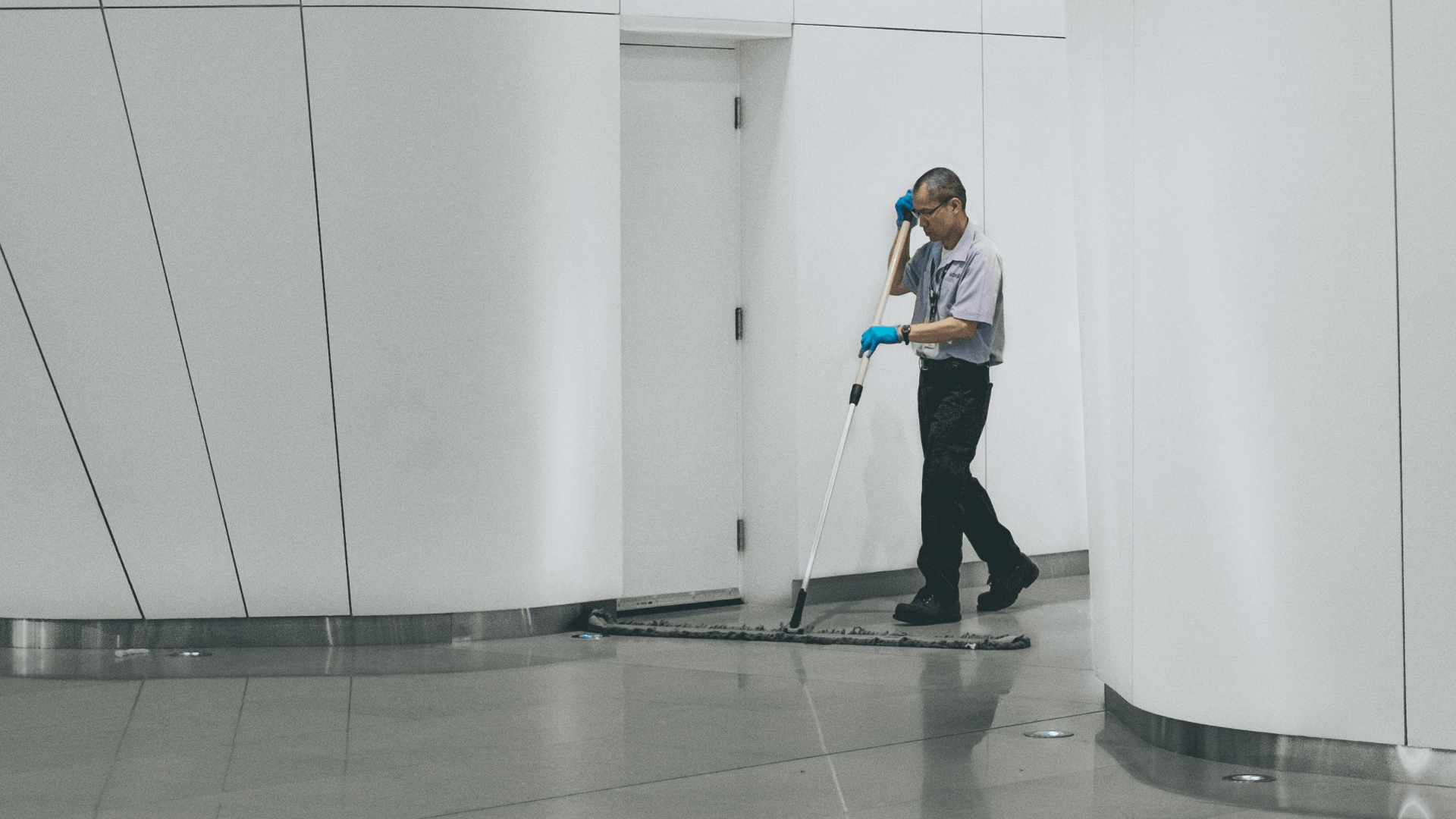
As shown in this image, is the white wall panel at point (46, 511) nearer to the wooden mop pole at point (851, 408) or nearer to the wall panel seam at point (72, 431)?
the wall panel seam at point (72, 431)

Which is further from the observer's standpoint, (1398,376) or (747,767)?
(747,767)

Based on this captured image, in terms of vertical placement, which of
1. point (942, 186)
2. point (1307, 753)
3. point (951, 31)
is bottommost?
point (1307, 753)

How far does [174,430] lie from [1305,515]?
4.68 m

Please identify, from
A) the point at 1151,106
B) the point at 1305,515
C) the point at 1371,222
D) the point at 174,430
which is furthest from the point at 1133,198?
the point at 174,430

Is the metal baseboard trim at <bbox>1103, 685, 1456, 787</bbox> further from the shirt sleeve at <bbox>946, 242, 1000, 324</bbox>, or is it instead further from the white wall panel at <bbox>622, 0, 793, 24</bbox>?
the white wall panel at <bbox>622, 0, 793, 24</bbox>

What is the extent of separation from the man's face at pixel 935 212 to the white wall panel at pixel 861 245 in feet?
2.75

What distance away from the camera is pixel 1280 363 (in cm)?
388

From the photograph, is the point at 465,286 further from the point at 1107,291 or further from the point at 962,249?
the point at 1107,291

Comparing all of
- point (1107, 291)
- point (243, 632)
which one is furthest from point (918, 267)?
point (243, 632)

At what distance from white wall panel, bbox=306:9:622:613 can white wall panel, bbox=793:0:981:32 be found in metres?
1.29

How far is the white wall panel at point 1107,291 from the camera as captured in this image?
4309 millimetres

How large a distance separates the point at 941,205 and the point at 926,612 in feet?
6.15

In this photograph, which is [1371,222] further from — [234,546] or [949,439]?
[234,546]

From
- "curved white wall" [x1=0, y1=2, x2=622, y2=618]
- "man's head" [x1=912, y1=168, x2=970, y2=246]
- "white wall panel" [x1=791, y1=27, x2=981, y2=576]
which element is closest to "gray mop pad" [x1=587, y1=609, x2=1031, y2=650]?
"curved white wall" [x1=0, y1=2, x2=622, y2=618]
